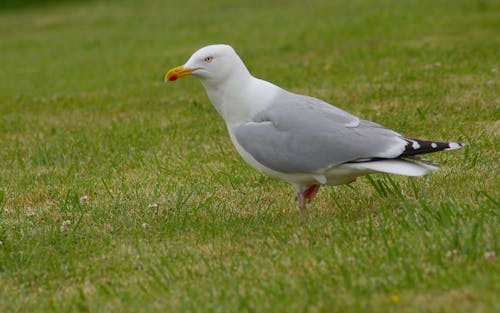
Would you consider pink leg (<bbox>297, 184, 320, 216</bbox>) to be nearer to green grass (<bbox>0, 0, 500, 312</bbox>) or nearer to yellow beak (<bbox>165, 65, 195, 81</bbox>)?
green grass (<bbox>0, 0, 500, 312</bbox>)

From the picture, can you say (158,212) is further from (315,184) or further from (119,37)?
(119,37)

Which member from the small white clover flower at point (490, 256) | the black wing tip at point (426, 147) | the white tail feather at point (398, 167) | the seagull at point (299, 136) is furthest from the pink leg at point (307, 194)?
the small white clover flower at point (490, 256)

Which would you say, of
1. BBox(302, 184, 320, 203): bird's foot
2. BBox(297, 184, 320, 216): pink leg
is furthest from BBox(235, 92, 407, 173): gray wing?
BBox(302, 184, 320, 203): bird's foot

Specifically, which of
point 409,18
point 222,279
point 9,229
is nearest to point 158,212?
point 9,229

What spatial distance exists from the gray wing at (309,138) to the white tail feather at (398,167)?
0.04 meters

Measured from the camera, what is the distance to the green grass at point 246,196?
3.63m

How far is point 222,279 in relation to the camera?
383cm

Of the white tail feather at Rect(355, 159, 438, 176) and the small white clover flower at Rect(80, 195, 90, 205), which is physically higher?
the white tail feather at Rect(355, 159, 438, 176)

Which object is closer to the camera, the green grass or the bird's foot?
the green grass

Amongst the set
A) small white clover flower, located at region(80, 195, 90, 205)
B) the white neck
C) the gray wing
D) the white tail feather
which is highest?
the white neck

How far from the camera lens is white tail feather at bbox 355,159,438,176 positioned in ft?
14.0

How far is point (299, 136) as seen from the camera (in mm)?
4625

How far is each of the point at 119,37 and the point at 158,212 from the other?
12327mm

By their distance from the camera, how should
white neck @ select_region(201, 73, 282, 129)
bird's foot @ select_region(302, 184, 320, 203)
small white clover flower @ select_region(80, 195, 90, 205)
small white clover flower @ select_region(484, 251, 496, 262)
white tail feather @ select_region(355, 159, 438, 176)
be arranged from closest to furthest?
small white clover flower @ select_region(484, 251, 496, 262) → white tail feather @ select_region(355, 159, 438, 176) → white neck @ select_region(201, 73, 282, 129) → bird's foot @ select_region(302, 184, 320, 203) → small white clover flower @ select_region(80, 195, 90, 205)
